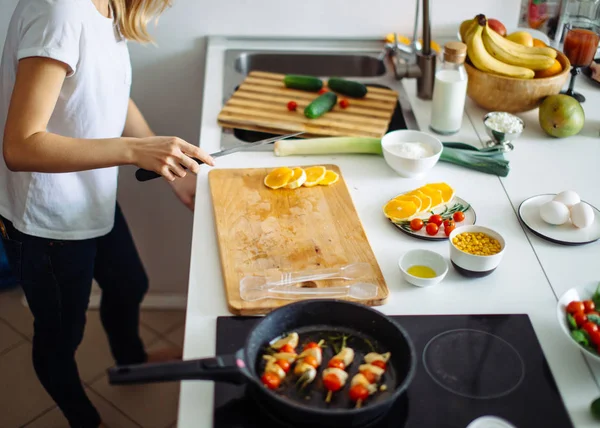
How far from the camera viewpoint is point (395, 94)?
178cm

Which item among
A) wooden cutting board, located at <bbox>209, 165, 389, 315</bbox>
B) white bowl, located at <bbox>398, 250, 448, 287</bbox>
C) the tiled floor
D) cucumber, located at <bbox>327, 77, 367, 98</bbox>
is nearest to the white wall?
cucumber, located at <bbox>327, 77, 367, 98</bbox>

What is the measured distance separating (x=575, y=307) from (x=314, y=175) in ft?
2.01

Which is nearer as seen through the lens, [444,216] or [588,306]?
[588,306]

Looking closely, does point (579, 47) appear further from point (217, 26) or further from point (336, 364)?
point (336, 364)

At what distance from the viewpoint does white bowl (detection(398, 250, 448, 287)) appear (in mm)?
1134

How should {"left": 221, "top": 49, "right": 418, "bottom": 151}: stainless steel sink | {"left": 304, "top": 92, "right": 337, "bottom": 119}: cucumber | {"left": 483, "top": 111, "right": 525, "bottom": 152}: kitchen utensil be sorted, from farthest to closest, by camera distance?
{"left": 221, "top": 49, "right": 418, "bottom": 151}: stainless steel sink → {"left": 304, "top": 92, "right": 337, "bottom": 119}: cucumber → {"left": 483, "top": 111, "right": 525, "bottom": 152}: kitchen utensil

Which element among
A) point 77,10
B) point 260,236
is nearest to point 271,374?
point 260,236

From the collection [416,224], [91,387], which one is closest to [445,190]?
[416,224]

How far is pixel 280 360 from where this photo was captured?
946 mm

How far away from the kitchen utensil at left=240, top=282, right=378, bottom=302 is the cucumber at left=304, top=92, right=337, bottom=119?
25.7 inches

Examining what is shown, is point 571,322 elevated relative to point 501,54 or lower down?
lower down

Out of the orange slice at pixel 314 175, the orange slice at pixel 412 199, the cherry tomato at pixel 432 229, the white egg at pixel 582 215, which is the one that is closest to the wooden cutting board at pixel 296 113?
the orange slice at pixel 314 175

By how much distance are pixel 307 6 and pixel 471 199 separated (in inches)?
34.9

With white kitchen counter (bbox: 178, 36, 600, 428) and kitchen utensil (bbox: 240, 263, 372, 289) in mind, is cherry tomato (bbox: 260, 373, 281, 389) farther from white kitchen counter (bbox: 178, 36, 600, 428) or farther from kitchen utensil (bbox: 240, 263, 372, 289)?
kitchen utensil (bbox: 240, 263, 372, 289)
